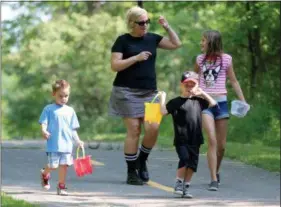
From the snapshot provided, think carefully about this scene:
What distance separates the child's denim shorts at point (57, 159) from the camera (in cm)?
962

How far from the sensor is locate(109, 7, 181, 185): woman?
34.0 feet

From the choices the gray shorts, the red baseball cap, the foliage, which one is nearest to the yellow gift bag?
the red baseball cap

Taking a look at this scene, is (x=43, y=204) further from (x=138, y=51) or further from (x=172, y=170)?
(x=172, y=170)

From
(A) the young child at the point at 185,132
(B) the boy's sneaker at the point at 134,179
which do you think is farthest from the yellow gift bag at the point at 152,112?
(B) the boy's sneaker at the point at 134,179

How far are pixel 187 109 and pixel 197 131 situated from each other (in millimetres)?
265

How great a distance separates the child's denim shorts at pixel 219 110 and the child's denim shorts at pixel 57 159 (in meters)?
1.80

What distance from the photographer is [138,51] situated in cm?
1037

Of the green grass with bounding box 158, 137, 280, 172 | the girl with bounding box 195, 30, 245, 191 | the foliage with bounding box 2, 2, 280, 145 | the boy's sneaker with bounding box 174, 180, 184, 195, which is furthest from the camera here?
the foliage with bounding box 2, 2, 280, 145

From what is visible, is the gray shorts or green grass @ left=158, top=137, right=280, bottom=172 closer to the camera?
the gray shorts

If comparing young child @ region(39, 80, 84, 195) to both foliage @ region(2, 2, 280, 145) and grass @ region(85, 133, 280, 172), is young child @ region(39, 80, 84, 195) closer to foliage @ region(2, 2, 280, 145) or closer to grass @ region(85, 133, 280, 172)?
grass @ region(85, 133, 280, 172)

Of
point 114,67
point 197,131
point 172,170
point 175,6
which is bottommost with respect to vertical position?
point 172,170

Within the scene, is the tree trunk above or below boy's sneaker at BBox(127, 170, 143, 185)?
above

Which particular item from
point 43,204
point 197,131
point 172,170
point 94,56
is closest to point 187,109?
point 197,131

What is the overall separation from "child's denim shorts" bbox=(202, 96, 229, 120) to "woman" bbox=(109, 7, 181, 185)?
655 mm
